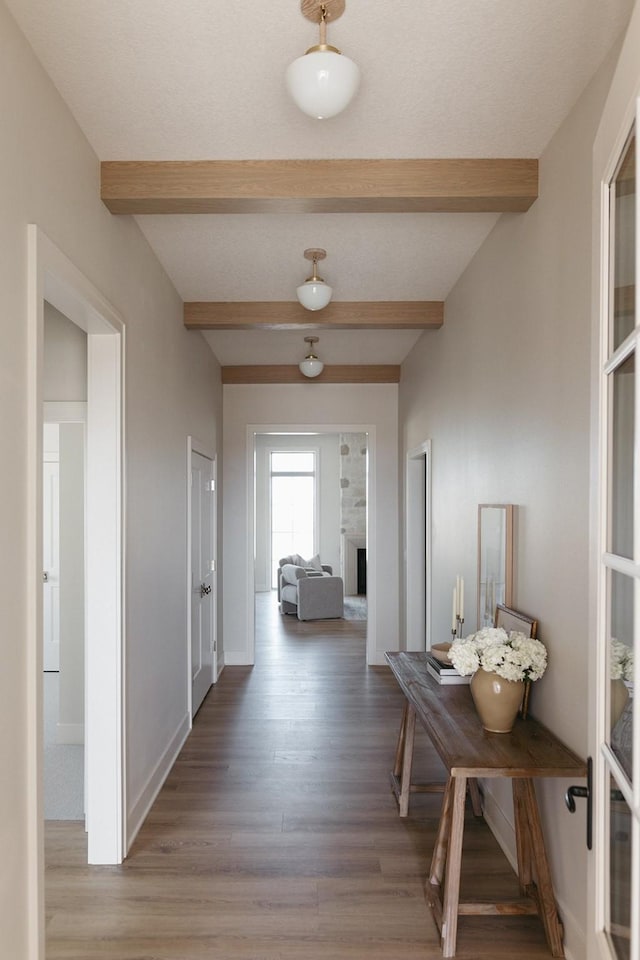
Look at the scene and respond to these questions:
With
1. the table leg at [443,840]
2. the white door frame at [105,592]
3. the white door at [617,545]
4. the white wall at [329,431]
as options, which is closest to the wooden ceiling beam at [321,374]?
the white wall at [329,431]

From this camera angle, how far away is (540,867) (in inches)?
93.5

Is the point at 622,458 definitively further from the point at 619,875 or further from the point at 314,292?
the point at 314,292

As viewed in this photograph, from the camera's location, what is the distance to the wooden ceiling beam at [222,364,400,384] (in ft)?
21.5

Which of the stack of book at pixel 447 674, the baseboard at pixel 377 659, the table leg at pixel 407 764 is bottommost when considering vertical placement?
the baseboard at pixel 377 659

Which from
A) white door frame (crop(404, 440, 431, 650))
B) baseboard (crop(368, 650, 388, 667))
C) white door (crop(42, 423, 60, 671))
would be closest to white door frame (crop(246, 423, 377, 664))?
baseboard (crop(368, 650, 388, 667))

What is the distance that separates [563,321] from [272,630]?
21.7 ft

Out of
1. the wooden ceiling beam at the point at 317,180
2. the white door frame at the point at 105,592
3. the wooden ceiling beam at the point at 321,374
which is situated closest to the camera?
the wooden ceiling beam at the point at 317,180

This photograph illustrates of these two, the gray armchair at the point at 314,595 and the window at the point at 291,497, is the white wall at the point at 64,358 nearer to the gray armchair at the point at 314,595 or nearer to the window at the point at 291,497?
the gray armchair at the point at 314,595

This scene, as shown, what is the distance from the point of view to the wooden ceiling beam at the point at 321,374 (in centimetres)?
657

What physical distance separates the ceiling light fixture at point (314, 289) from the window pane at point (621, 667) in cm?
261

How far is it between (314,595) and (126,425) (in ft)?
20.9

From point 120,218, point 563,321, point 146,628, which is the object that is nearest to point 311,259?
point 120,218

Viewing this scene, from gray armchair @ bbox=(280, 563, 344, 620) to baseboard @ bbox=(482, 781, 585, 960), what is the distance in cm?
568

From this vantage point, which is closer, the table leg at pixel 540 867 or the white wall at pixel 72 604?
the table leg at pixel 540 867
